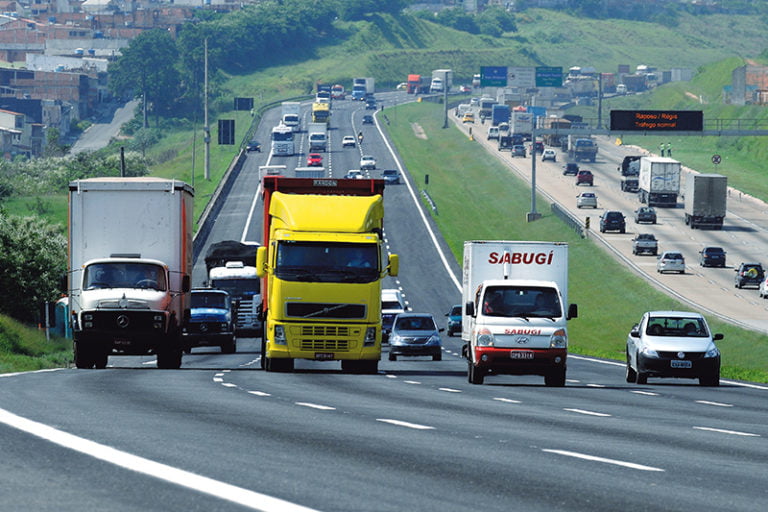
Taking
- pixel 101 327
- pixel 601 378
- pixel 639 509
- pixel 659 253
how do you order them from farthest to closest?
pixel 659 253
pixel 601 378
pixel 101 327
pixel 639 509

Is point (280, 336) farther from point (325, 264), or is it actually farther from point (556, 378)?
point (556, 378)

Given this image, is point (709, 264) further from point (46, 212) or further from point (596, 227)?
point (46, 212)

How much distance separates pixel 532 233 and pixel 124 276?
7696 centimetres

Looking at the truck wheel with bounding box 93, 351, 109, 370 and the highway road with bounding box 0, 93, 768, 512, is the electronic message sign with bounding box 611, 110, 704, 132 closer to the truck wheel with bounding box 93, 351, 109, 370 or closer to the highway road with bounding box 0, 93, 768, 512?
the truck wheel with bounding box 93, 351, 109, 370

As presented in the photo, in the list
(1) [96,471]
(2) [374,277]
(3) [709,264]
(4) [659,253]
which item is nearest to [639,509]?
(1) [96,471]

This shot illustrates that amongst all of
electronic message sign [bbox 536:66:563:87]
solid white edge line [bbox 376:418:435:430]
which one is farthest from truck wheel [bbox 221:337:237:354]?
electronic message sign [bbox 536:66:563:87]

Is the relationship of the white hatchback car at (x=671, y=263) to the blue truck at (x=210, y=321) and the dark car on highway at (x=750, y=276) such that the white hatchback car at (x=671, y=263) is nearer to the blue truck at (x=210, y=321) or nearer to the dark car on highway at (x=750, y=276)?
the dark car on highway at (x=750, y=276)

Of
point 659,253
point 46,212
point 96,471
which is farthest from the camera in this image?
point 46,212

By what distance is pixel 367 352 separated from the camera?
1225 inches

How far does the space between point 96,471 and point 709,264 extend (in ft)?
267

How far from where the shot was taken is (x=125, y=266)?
3259cm

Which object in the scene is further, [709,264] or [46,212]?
[46,212]

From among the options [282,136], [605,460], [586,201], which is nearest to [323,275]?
[605,460]

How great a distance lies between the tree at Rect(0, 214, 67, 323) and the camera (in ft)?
179
